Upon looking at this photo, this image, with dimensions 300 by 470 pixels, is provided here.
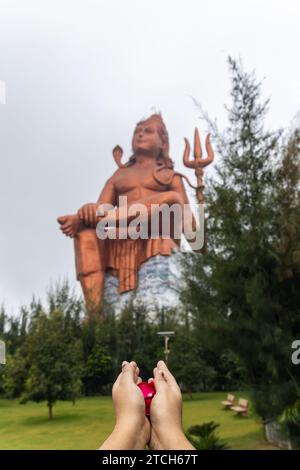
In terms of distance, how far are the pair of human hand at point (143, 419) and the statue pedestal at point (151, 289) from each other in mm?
11642

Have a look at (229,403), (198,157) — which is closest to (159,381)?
(229,403)

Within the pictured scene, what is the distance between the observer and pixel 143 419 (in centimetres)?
100

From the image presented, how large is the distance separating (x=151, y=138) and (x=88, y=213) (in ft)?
8.69

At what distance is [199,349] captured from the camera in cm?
1001

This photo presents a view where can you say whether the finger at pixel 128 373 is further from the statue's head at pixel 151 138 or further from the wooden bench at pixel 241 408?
the statue's head at pixel 151 138

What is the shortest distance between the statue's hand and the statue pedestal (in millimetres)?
1876

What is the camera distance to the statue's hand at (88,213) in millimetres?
12633

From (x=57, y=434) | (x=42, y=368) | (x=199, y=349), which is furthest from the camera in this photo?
(x=199, y=349)

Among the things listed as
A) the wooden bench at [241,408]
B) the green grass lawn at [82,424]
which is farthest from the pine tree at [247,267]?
the wooden bench at [241,408]

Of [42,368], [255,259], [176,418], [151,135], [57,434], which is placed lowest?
[57,434]
